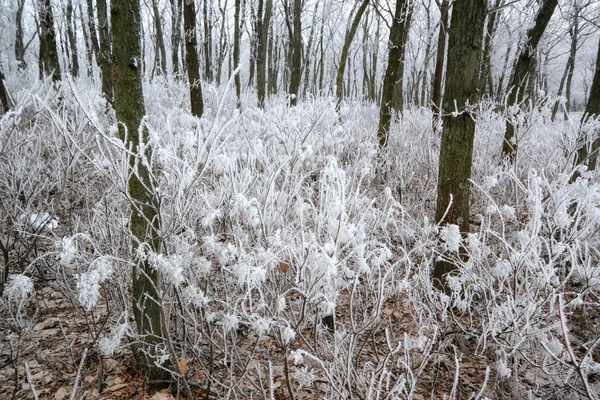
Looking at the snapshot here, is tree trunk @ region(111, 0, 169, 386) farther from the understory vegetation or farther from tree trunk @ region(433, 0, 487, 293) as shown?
tree trunk @ region(433, 0, 487, 293)

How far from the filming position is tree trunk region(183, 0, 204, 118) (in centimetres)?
617

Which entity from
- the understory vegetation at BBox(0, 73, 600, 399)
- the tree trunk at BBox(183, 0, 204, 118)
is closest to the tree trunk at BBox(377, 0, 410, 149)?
the understory vegetation at BBox(0, 73, 600, 399)

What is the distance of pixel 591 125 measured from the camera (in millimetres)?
3584

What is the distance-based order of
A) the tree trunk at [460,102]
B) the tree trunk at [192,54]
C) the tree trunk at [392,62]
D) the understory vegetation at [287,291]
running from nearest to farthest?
the understory vegetation at [287,291] < the tree trunk at [460,102] < the tree trunk at [392,62] < the tree trunk at [192,54]

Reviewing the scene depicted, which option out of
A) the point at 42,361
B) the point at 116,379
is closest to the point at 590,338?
the point at 116,379

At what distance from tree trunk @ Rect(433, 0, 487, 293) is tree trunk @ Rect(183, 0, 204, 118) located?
4535 mm

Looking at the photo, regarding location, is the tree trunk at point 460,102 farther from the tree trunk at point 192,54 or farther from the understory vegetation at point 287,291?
the tree trunk at point 192,54

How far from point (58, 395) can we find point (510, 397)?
288 cm

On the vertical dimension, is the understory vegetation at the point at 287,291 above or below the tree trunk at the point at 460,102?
below

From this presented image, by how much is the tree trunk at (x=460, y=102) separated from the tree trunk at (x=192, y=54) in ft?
14.9

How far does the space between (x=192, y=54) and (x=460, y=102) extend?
541 cm

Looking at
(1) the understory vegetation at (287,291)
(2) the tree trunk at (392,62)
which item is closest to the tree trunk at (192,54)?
(2) the tree trunk at (392,62)

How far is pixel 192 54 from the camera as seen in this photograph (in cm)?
659

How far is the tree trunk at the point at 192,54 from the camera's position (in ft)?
20.2
